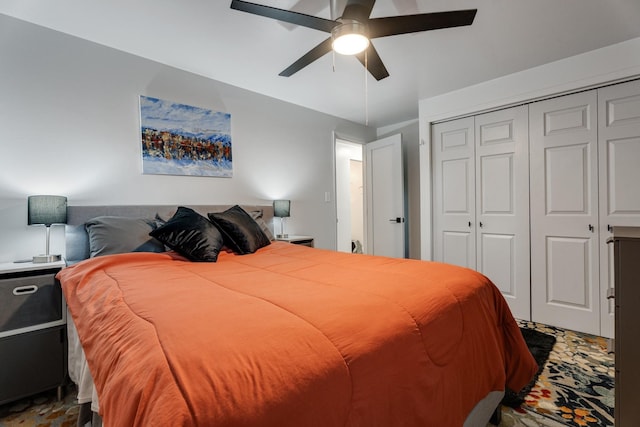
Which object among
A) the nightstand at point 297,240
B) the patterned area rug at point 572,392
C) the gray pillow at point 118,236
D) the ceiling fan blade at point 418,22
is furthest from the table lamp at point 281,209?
the patterned area rug at point 572,392

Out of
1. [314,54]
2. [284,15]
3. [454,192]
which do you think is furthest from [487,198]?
[284,15]

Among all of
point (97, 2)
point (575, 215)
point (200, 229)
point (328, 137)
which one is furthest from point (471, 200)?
point (97, 2)

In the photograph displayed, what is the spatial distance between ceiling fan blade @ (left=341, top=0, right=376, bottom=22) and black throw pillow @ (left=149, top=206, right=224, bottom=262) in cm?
159

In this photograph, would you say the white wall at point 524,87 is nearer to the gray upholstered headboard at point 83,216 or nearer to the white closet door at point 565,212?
the white closet door at point 565,212

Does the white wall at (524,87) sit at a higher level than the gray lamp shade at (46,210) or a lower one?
higher

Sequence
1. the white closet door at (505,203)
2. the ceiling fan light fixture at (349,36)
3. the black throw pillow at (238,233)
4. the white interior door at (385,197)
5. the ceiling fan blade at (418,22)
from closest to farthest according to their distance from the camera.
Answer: the ceiling fan blade at (418,22), the ceiling fan light fixture at (349,36), the black throw pillow at (238,233), the white closet door at (505,203), the white interior door at (385,197)

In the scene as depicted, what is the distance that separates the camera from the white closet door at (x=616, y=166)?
2359 millimetres

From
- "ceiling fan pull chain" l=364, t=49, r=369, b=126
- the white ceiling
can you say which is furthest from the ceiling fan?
the white ceiling

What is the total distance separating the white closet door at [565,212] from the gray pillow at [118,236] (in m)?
3.31

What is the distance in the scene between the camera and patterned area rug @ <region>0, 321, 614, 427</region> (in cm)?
153

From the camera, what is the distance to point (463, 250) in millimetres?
3334

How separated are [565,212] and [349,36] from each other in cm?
250

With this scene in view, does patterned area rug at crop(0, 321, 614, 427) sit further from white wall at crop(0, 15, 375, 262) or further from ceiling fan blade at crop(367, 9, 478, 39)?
ceiling fan blade at crop(367, 9, 478, 39)

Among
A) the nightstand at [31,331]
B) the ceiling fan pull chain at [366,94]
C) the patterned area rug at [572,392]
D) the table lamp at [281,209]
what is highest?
the ceiling fan pull chain at [366,94]
